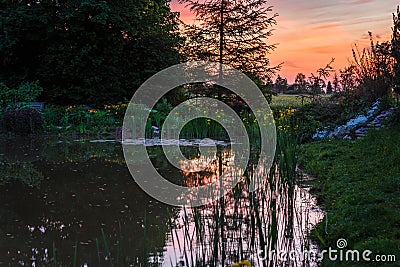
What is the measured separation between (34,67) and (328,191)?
1344 centimetres

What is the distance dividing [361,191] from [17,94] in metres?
11.6

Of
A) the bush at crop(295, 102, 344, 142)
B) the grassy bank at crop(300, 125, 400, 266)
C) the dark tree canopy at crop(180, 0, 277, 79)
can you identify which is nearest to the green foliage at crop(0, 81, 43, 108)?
the dark tree canopy at crop(180, 0, 277, 79)

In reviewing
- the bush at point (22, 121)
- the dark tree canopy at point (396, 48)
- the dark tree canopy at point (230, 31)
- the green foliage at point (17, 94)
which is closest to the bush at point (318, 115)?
the dark tree canopy at point (396, 48)

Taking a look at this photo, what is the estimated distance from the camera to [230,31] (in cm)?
1288

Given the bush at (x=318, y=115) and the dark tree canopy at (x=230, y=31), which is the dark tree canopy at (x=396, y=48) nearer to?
the bush at (x=318, y=115)

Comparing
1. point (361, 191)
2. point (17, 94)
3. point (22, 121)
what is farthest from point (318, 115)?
point (17, 94)

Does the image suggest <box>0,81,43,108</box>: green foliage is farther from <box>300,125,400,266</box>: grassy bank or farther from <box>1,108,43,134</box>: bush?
<box>300,125,400,266</box>: grassy bank

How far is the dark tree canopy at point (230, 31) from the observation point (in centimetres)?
1294

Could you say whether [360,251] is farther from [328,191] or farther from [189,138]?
[189,138]

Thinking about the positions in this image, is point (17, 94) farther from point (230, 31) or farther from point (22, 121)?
point (230, 31)

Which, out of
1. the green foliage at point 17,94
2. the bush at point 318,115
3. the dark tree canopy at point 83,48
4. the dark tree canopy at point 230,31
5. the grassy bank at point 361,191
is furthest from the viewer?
the dark tree canopy at point 83,48

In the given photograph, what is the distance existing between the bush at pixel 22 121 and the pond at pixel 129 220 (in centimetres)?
407

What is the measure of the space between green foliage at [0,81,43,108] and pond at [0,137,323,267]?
20.2 ft

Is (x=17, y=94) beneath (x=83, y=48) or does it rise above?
beneath
